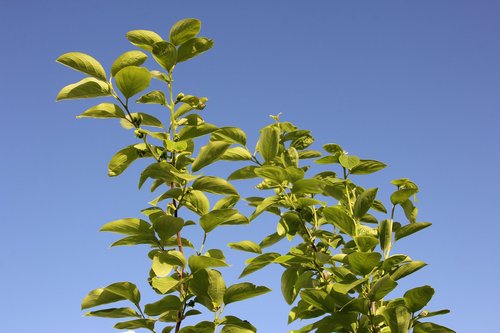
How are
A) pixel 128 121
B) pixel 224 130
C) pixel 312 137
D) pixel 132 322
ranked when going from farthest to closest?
pixel 312 137 < pixel 224 130 < pixel 128 121 < pixel 132 322

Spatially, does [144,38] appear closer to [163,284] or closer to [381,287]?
[163,284]

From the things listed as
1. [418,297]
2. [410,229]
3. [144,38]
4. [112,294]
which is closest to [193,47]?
[144,38]

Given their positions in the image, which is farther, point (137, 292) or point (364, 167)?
point (364, 167)

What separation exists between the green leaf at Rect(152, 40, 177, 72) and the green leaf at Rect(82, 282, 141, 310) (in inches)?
42.1

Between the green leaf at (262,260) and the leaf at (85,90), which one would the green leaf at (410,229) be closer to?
the green leaf at (262,260)

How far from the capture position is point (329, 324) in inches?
90.2

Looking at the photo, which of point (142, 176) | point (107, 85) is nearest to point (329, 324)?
point (142, 176)

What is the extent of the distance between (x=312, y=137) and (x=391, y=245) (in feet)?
2.64

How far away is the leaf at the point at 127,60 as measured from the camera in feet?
7.56

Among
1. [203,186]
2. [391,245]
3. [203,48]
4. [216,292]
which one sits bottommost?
[216,292]

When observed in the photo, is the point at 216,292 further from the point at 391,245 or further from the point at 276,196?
the point at 391,245

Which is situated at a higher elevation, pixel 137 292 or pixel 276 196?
pixel 276 196

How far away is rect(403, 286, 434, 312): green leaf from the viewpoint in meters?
2.17

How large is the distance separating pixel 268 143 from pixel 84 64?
1003mm
